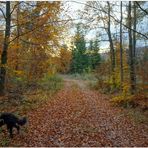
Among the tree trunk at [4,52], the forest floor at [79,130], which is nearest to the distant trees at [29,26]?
the tree trunk at [4,52]

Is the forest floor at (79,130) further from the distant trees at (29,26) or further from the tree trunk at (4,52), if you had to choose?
the distant trees at (29,26)

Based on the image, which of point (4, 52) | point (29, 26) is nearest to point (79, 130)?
point (29, 26)

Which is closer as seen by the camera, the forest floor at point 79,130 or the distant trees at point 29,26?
the forest floor at point 79,130

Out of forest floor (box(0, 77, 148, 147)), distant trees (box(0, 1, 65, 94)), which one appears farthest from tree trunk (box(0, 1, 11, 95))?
forest floor (box(0, 77, 148, 147))

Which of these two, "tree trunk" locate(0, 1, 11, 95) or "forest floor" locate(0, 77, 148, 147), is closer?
"forest floor" locate(0, 77, 148, 147)

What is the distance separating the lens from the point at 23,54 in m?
24.0

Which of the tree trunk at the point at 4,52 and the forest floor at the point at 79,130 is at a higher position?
the tree trunk at the point at 4,52

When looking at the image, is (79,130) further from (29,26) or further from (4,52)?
(4,52)

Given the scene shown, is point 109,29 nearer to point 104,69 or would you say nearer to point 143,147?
point 104,69

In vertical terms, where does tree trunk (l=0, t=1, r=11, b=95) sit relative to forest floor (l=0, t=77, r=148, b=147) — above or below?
above

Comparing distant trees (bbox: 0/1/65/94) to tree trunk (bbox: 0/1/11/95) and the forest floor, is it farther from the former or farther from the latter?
the forest floor

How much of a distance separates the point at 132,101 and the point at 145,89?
141 cm

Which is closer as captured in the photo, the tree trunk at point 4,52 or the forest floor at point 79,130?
the forest floor at point 79,130

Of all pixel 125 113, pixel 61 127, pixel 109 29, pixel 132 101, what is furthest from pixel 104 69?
pixel 61 127
